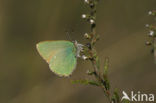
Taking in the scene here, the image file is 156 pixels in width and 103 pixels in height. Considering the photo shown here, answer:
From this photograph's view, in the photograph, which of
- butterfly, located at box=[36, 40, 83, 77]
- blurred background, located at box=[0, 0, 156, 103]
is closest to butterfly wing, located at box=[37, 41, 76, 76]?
butterfly, located at box=[36, 40, 83, 77]

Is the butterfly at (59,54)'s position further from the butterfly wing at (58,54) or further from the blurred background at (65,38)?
the blurred background at (65,38)

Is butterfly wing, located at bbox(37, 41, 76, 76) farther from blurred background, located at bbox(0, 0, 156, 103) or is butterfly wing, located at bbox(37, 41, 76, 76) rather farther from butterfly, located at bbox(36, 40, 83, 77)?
blurred background, located at bbox(0, 0, 156, 103)

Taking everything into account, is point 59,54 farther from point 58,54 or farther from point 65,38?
point 65,38

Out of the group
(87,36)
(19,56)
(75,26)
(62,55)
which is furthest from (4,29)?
(87,36)

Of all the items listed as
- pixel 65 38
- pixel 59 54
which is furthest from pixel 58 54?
pixel 65 38

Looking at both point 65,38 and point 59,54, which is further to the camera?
point 65,38

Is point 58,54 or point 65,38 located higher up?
point 58,54

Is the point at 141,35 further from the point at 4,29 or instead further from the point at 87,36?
the point at 87,36
